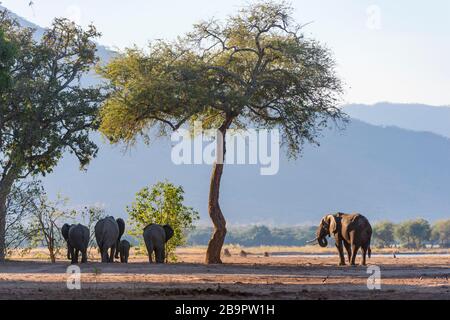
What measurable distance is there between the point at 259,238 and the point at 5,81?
5218 inches

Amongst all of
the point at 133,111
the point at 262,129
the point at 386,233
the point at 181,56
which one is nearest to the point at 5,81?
the point at 133,111

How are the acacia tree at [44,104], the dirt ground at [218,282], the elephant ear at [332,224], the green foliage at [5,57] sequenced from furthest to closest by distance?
the acacia tree at [44,104], the elephant ear at [332,224], the green foliage at [5,57], the dirt ground at [218,282]

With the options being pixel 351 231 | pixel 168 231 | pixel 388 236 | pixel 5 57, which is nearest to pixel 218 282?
pixel 5 57

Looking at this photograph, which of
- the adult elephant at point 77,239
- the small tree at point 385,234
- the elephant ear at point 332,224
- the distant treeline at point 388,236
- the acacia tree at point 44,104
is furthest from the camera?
the small tree at point 385,234

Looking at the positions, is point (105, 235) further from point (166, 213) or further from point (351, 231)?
point (351, 231)

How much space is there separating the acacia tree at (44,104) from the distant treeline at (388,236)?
72535 millimetres

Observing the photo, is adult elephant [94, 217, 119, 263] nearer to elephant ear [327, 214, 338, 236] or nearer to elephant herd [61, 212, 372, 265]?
elephant herd [61, 212, 372, 265]

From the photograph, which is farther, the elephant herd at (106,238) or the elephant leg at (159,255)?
the elephant leg at (159,255)

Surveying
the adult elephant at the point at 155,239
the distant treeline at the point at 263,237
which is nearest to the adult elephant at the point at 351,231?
the adult elephant at the point at 155,239

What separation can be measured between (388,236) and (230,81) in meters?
83.5

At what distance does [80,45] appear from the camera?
1839 inches

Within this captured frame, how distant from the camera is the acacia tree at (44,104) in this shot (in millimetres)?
44812

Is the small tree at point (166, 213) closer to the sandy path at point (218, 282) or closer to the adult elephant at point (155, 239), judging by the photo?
the adult elephant at point (155, 239)
